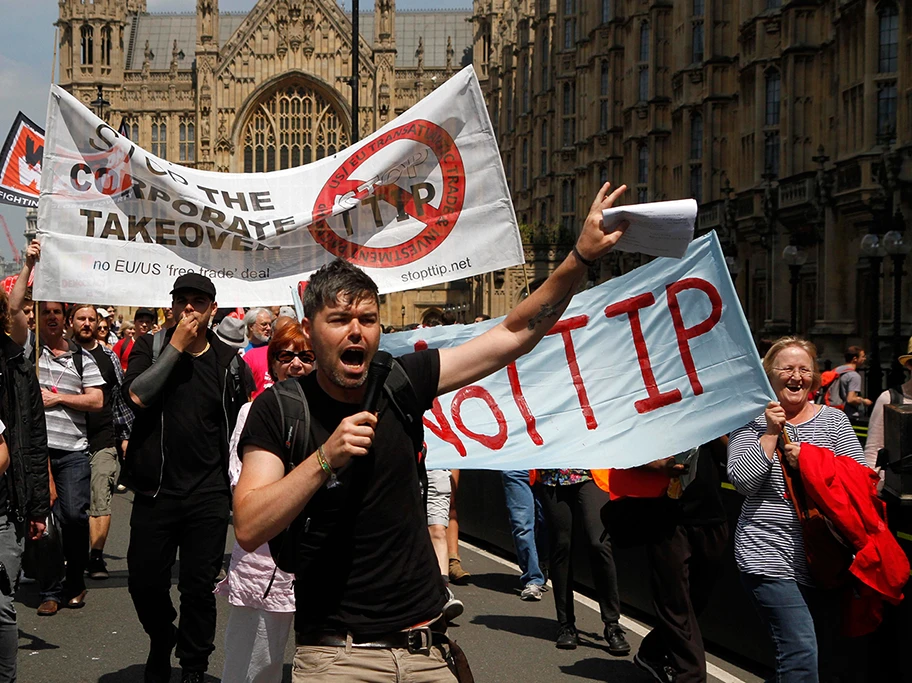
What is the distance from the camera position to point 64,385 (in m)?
8.02

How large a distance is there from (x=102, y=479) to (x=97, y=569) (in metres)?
0.70

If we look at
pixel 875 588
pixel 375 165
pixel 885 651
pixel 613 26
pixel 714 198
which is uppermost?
pixel 613 26

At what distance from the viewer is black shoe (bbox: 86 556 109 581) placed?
9102mm

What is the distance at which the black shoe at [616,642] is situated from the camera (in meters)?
7.18

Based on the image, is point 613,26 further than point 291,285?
Yes

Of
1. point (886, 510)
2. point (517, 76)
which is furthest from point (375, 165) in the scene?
point (517, 76)

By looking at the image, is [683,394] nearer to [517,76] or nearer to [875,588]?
[875,588]

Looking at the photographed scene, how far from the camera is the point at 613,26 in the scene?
41.4 m

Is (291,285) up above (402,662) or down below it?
above

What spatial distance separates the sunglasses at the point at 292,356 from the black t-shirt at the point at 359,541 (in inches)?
112

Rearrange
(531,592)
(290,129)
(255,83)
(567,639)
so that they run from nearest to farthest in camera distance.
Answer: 1. (567,639)
2. (531,592)
3. (255,83)
4. (290,129)

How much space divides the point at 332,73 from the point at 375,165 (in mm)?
73019

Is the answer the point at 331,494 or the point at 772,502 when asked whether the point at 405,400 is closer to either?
the point at 331,494

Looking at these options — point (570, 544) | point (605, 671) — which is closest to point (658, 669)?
point (605, 671)
